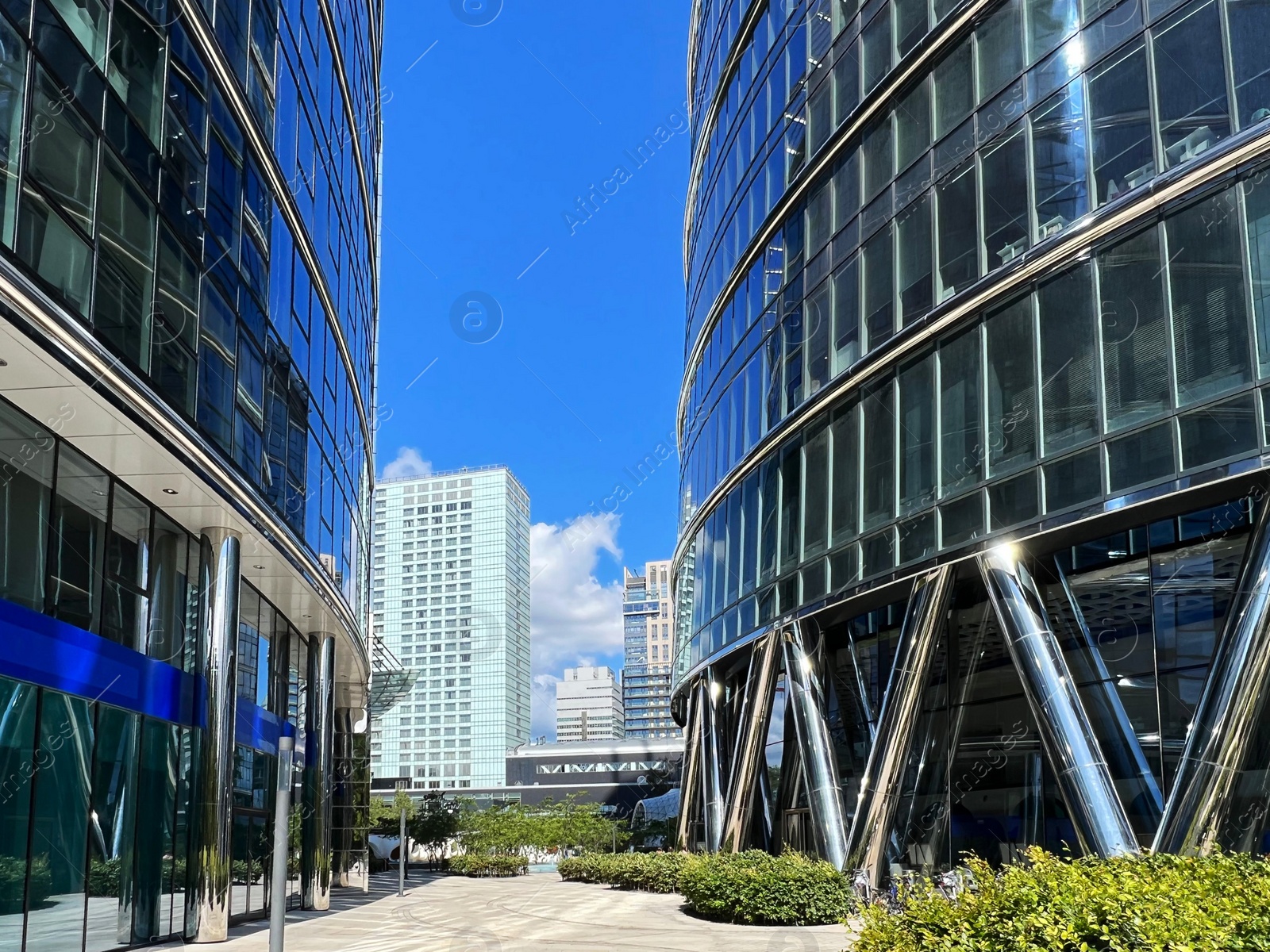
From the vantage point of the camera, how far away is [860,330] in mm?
25062

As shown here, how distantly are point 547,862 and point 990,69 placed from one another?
69.3 m

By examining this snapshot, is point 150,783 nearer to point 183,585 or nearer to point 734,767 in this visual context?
point 183,585

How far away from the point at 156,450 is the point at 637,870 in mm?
24592

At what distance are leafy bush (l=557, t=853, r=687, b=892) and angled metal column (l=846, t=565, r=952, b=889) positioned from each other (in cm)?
1075

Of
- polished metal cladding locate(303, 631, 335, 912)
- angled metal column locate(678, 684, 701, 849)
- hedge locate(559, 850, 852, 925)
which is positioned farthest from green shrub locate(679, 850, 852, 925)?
angled metal column locate(678, 684, 701, 849)

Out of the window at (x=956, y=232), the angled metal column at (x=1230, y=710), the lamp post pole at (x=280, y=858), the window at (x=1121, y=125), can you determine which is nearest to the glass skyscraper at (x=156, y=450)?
the lamp post pole at (x=280, y=858)

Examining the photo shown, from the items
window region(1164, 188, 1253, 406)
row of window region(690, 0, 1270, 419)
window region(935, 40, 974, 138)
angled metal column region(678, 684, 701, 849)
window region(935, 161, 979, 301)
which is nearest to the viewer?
window region(1164, 188, 1253, 406)

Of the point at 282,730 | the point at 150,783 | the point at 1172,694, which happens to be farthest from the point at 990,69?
the point at 282,730

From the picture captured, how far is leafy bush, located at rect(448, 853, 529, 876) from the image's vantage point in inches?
2290

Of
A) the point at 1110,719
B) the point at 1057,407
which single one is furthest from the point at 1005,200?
the point at 1110,719

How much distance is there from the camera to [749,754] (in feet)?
97.8

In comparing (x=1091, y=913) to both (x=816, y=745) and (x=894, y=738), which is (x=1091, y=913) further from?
(x=816, y=745)

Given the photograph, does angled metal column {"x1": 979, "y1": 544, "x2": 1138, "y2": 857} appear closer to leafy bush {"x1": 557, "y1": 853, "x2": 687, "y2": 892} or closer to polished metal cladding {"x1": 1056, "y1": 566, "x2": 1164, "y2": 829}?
polished metal cladding {"x1": 1056, "y1": 566, "x2": 1164, "y2": 829}

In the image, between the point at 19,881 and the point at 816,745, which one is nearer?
the point at 19,881
